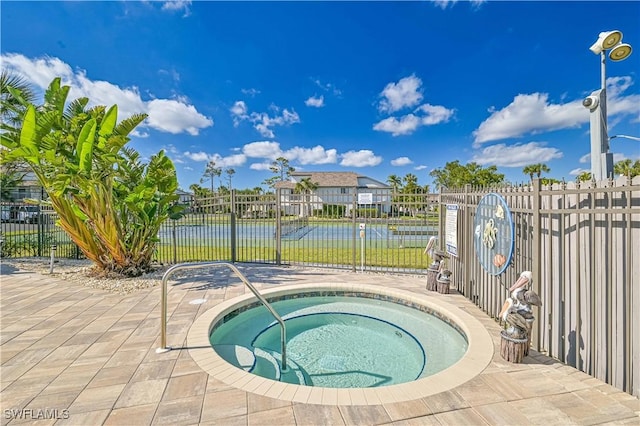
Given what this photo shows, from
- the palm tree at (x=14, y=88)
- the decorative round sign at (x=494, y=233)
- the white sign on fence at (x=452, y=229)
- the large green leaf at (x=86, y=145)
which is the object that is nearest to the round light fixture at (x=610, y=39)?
the decorative round sign at (x=494, y=233)

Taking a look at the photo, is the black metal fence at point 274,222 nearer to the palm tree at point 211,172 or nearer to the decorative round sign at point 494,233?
the decorative round sign at point 494,233

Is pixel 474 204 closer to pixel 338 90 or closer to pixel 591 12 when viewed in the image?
pixel 591 12

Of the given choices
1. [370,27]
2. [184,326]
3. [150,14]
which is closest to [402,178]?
[370,27]

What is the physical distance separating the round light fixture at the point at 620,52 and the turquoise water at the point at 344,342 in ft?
15.4

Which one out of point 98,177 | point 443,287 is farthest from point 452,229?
point 98,177

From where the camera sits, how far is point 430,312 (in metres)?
5.16

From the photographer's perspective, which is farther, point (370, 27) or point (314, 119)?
point (314, 119)

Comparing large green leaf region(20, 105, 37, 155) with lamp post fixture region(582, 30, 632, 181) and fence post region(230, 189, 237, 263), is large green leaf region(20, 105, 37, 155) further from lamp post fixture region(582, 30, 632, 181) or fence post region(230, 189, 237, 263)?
lamp post fixture region(582, 30, 632, 181)

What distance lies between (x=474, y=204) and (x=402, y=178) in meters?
48.1

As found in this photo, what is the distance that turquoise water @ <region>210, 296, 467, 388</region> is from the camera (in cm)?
361

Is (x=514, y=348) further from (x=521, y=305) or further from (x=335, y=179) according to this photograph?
(x=335, y=179)

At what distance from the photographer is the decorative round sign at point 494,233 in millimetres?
3654

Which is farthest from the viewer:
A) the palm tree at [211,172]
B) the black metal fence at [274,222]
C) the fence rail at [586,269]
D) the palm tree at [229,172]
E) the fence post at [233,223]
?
the palm tree at [229,172]

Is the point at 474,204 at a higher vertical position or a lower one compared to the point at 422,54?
lower
